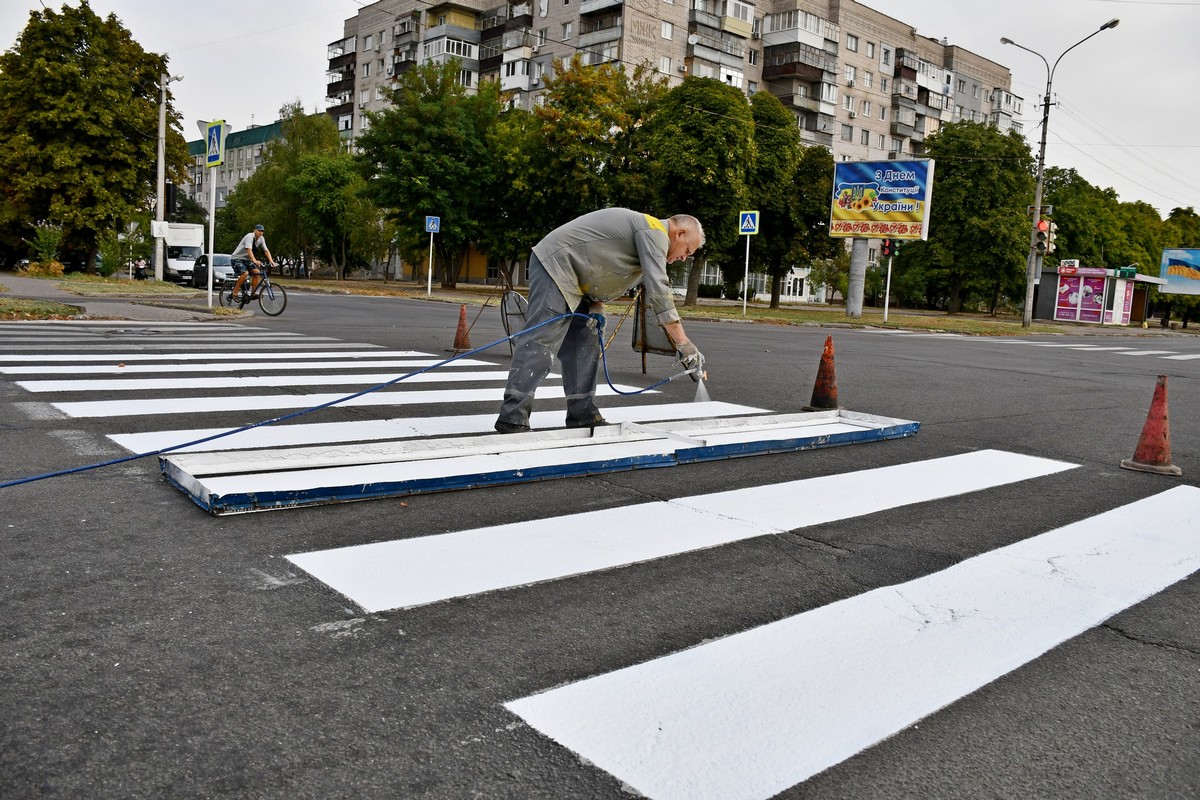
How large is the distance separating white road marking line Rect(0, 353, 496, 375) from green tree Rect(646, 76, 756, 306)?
29.1m

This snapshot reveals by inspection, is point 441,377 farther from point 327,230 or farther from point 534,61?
point 534,61

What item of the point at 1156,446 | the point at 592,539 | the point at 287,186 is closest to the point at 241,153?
the point at 287,186

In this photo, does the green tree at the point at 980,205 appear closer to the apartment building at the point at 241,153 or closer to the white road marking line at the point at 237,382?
the white road marking line at the point at 237,382

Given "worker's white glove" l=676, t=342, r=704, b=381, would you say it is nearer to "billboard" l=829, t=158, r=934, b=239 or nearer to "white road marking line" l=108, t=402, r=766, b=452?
"white road marking line" l=108, t=402, r=766, b=452

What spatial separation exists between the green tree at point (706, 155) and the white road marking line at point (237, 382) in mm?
30292

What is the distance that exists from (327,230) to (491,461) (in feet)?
197

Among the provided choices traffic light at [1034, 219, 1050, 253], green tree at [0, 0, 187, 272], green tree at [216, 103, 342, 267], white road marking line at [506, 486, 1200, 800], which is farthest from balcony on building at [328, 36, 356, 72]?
white road marking line at [506, 486, 1200, 800]

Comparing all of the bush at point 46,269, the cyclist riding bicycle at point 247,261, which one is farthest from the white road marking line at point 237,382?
the bush at point 46,269

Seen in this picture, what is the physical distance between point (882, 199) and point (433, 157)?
20941mm

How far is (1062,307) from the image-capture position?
5231 cm

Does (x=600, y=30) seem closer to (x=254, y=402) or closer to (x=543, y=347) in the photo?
(x=254, y=402)

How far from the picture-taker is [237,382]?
8836 mm

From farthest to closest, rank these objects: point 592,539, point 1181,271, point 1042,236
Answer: point 1181,271 < point 1042,236 < point 592,539

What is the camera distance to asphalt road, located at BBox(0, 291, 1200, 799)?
230 cm
